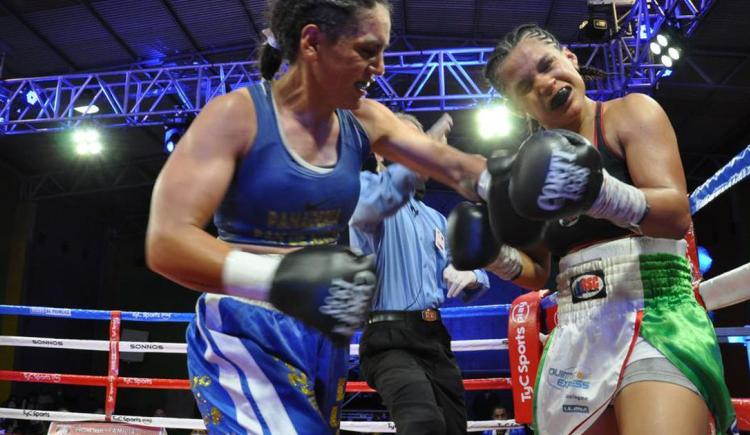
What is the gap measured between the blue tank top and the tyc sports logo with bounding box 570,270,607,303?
63 centimetres

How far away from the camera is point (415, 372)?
2088mm

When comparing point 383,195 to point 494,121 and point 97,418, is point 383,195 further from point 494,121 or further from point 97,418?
point 494,121

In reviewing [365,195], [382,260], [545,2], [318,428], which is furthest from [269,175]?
[545,2]

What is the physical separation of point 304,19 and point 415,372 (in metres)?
1.12

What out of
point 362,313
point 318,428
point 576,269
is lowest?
point 318,428

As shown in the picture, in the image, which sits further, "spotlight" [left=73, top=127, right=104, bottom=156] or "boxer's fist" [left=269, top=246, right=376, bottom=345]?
"spotlight" [left=73, top=127, right=104, bottom=156]

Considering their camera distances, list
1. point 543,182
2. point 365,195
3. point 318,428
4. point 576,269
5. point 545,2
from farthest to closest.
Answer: point 545,2 < point 365,195 < point 576,269 < point 543,182 < point 318,428

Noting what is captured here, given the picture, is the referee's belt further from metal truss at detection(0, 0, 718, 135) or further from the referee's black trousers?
metal truss at detection(0, 0, 718, 135)

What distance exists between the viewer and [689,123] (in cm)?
1037

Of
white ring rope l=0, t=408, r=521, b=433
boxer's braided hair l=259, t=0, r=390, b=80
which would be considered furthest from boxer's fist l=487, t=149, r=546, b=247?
white ring rope l=0, t=408, r=521, b=433

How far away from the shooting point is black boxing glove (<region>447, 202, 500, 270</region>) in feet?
5.59

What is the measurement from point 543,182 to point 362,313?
1.61 feet

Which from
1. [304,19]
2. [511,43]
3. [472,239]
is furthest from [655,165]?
[304,19]

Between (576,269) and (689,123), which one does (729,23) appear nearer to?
(689,123)
